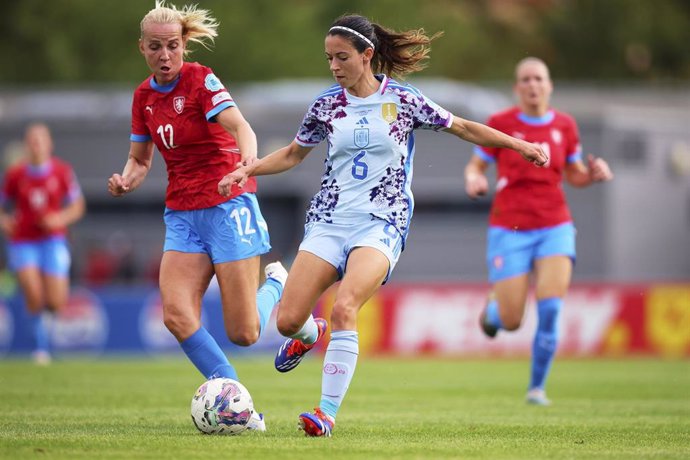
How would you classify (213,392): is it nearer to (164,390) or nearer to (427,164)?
(164,390)

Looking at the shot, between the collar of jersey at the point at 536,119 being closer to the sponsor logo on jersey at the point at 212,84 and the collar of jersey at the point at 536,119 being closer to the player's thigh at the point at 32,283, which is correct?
the sponsor logo on jersey at the point at 212,84

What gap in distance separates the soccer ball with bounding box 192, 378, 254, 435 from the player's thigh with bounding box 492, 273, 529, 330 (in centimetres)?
428

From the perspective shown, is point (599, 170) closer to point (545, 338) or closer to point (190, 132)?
point (545, 338)

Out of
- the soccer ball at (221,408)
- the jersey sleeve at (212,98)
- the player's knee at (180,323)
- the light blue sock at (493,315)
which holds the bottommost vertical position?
the light blue sock at (493,315)

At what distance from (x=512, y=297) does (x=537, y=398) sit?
95 cm

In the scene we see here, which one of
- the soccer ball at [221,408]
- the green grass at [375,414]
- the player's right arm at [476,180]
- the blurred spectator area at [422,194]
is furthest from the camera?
the blurred spectator area at [422,194]

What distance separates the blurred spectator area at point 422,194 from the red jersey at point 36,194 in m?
17.0

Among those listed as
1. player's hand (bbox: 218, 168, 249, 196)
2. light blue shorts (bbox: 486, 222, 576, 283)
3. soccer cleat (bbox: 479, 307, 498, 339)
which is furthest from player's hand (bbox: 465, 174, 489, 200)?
player's hand (bbox: 218, 168, 249, 196)

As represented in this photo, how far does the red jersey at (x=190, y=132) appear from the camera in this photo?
30.2 ft

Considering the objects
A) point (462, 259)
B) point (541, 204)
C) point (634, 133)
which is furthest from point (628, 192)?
point (541, 204)

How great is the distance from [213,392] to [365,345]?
1355cm

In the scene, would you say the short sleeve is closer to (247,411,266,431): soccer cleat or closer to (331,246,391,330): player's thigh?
(331,246,391,330): player's thigh

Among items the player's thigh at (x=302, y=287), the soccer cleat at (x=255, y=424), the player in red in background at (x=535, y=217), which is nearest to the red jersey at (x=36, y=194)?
the player in red in background at (x=535, y=217)

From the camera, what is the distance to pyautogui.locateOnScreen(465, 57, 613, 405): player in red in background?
12.1 meters
